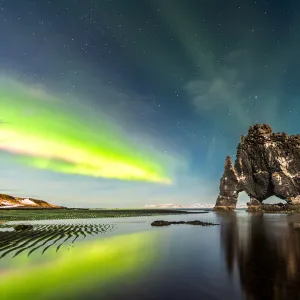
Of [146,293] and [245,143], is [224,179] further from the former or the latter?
[146,293]

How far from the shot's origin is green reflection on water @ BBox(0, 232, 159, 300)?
38.7 feet

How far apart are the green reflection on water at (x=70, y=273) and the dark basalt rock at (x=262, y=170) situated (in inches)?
4426

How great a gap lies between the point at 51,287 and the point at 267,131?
134142 millimetres

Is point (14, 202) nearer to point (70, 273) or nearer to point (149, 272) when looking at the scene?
point (70, 273)

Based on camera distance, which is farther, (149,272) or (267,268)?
(267,268)

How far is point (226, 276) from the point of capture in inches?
570

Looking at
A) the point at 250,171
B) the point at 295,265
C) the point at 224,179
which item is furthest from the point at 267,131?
the point at 295,265

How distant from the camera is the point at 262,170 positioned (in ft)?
403

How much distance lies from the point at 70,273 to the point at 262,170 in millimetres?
125230

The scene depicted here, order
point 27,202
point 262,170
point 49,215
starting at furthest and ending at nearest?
point 27,202, point 262,170, point 49,215

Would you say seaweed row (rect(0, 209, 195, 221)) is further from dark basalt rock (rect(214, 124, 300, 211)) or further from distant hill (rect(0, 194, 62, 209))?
distant hill (rect(0, 194, 62, 209))

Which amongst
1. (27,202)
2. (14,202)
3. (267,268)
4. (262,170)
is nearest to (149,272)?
(267,268)

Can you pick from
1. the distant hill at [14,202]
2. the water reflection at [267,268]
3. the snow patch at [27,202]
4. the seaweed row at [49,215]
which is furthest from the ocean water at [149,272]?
the snow patch at [27,202]

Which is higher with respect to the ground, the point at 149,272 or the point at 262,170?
the point at 262,170
